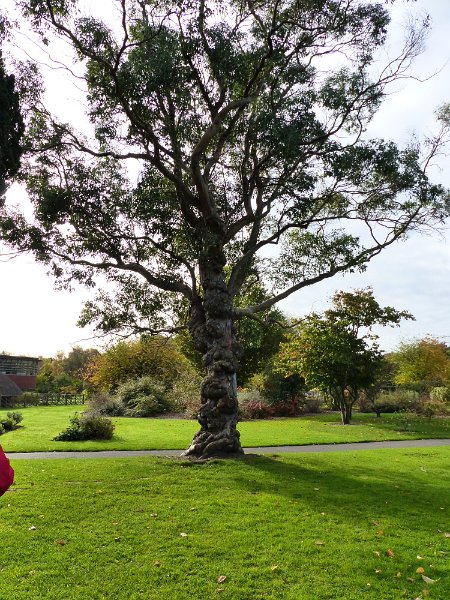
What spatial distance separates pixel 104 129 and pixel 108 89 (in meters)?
1.17

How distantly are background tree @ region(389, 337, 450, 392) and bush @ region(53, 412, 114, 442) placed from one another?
92.9 ft

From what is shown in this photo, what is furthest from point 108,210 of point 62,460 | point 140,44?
point 62,460

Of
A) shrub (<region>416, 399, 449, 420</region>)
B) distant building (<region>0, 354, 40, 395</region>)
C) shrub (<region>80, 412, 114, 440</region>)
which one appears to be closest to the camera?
shrub (<region>80, 412, 114, 440</region>)

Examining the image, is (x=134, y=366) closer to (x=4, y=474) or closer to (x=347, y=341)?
(x=347, y=341)

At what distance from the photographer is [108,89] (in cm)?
1324

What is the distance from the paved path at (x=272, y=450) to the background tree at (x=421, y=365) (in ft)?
70.2

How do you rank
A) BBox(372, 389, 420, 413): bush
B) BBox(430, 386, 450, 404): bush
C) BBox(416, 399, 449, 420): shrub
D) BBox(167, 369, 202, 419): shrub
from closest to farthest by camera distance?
1. BBox(416, 399, 449, 420): shrub
2. BBox(167, 369, 202, 419): shrub
3. BBox(372, 389, 420, 413): bush
4. BBox(430, 386, 450, 404): bush

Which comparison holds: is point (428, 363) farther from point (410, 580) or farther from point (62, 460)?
point (410, 580)

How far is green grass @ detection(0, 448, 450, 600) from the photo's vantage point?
16.6 ft

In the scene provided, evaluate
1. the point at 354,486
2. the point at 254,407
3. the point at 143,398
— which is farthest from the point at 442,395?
the point at 354,486

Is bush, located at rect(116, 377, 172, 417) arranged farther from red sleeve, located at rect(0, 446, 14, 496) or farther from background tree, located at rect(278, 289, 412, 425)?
red sleeve, located at rect(0, 446, 14, 496)

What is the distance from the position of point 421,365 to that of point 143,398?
24075 millimetres

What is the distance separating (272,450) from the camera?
16.0 meters

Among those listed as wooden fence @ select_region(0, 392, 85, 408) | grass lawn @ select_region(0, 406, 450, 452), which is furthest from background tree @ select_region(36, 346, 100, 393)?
grass lawn @ select_region(0, 406, 450, 452)
